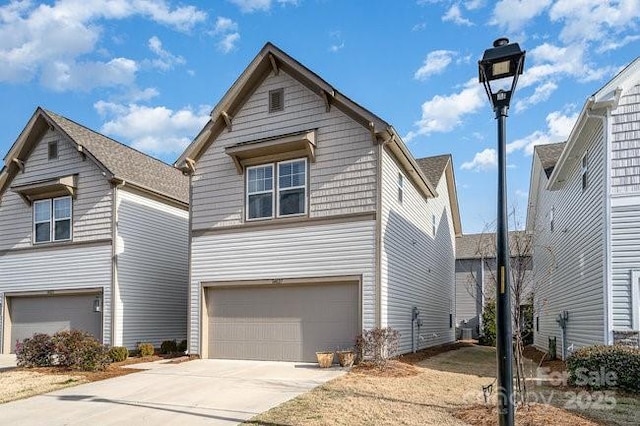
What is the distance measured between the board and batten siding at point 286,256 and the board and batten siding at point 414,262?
50 centimetres

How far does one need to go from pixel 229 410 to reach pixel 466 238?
31.5 m

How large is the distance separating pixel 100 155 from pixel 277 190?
750cm

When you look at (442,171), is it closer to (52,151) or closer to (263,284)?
(263,284)

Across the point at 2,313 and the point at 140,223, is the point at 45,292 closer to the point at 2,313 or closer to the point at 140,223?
the point at 2,313

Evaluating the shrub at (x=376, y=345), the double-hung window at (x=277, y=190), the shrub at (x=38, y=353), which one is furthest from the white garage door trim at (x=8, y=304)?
the shrub at (x=376, y=345)

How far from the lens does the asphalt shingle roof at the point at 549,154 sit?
754 inches

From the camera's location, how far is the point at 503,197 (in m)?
6.07

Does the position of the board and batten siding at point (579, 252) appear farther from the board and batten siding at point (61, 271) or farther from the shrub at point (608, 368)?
the board and batten siding at point (61, 271)

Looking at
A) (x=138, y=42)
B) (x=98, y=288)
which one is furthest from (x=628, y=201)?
(x=98, y=288)

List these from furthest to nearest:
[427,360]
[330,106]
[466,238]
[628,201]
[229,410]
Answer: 1. [466,238]
2. [427,360]
3. [330,106]
4. [628,201]
5. [229,410]

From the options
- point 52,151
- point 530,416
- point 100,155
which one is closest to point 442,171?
point 100,155

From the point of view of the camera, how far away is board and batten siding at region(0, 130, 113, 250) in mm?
18031

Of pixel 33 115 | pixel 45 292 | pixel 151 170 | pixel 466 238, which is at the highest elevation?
pixel 33 115

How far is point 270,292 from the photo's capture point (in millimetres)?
14961
